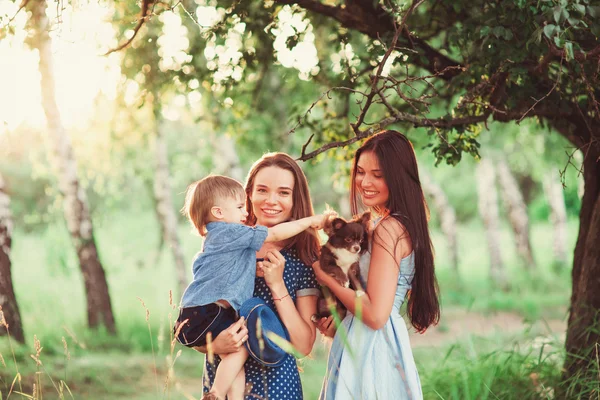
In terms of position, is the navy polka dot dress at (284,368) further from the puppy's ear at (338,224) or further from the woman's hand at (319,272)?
the puppy's ear at (338,224)

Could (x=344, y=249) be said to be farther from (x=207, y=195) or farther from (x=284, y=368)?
(x=207, y=195)

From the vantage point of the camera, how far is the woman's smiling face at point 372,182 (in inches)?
123

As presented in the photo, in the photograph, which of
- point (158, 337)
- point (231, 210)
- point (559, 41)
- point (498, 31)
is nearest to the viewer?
point (559, 41)

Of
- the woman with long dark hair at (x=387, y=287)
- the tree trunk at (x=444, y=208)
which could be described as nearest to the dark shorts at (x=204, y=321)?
the woman with long dark hair at (x=387, y=287)

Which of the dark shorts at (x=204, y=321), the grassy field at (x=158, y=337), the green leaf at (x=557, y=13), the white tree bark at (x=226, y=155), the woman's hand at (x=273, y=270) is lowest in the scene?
the grassy field at (x=158, y=337)

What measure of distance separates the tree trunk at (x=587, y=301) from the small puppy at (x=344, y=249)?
1.82 m

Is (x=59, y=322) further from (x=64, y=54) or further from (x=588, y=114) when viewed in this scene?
(x=588, y=114)

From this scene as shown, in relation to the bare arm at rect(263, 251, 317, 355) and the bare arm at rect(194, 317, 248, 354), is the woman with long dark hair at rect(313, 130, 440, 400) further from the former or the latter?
the bare arm at rect(194, 317, 248, 354)

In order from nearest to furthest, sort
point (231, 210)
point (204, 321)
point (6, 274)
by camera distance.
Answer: point (204, 321) < point (231, 210) < point (6, 274)

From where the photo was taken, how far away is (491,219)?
14.7 meters

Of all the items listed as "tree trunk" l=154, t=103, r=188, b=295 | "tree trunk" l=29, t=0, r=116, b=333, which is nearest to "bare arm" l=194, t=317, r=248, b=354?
"tree trunk" l=29, t=0, r=116, b=333

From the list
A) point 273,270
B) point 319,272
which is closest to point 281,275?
point 273,270

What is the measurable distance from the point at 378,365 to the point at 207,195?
45.6 inches

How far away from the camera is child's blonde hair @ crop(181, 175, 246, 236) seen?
3.22 m
